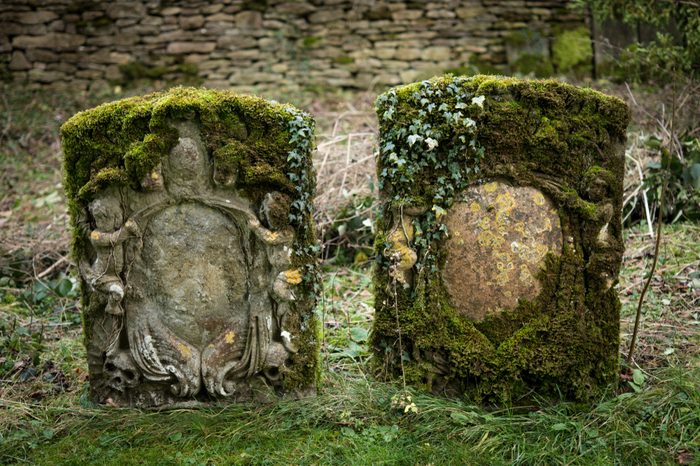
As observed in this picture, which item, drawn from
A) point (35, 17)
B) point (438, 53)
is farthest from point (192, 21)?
point (438, 53)

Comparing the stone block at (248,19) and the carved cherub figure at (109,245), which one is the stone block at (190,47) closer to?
the stone block at (248,19)

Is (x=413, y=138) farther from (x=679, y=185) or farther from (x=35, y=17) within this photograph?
(x=35, y=17)

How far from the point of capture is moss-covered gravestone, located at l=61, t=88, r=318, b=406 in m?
3.78

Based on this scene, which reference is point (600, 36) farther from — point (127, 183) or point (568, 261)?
point (127, 183)


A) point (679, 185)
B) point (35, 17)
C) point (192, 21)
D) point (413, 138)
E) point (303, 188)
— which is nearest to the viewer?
point (413, 138)

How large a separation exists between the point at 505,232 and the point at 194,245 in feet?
5.77

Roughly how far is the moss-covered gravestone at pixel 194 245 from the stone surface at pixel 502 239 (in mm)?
872

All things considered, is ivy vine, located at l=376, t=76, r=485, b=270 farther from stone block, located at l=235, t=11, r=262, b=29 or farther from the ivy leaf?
stone block, located at l=235, t=11, r=262, b=29

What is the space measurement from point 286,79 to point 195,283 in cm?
716

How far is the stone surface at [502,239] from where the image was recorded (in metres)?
3.89

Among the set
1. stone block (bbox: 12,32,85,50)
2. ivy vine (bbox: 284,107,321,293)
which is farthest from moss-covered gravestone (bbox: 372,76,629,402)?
stone block (bbox: 12,32,85,50)

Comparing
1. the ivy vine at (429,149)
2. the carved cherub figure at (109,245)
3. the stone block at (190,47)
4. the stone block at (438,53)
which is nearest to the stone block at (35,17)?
the stone block at (190,47)

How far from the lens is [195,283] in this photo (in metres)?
3.91

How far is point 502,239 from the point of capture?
12.7 ft
